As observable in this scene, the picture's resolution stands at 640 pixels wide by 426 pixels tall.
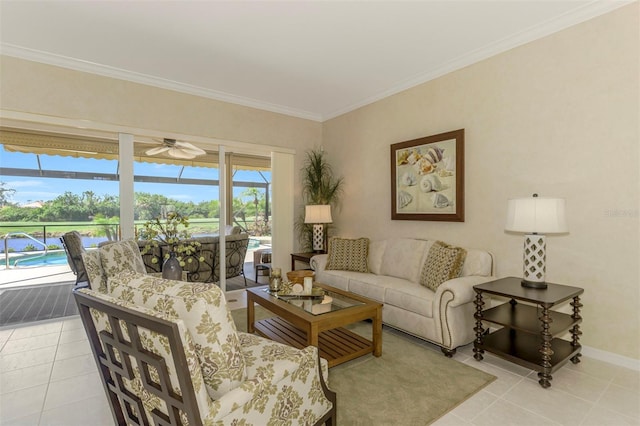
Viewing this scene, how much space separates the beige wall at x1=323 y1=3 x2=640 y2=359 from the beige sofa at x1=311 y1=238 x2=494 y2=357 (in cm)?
37

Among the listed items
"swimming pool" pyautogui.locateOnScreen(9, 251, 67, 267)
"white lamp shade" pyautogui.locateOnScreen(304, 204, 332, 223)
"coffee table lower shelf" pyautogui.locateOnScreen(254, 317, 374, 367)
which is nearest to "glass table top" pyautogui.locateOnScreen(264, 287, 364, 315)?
"coffee table lower shelf" pyautogui.locateOnScreen(254, 317, 374, 367)

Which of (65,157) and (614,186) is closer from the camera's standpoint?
(614,186)

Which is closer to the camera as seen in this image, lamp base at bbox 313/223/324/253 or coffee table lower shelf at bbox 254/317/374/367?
coffee table lower shelf at bbox 254/317/374/367

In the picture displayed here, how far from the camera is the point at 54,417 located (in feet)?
6.48

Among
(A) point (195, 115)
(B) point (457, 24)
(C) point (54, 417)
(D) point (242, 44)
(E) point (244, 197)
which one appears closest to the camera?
(C) point (54, 417)

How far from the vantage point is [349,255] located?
4215 mm

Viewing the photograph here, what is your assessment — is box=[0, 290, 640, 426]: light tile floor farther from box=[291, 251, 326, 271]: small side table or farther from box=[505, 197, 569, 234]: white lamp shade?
box=[291, 251, 326, 271]: small side table

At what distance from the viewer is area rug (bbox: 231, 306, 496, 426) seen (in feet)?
6.50

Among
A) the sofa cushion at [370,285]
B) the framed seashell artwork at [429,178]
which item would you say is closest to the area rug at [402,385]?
the sofa cushion at [370,285]

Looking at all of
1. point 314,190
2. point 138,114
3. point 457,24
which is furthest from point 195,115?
point 457,24

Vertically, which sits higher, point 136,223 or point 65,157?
point 65,157

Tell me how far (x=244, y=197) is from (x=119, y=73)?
92.5 inches

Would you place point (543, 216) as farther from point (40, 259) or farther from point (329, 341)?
point (40, 259)

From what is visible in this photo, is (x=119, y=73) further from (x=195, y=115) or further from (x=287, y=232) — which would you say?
(x=287, y=232)
